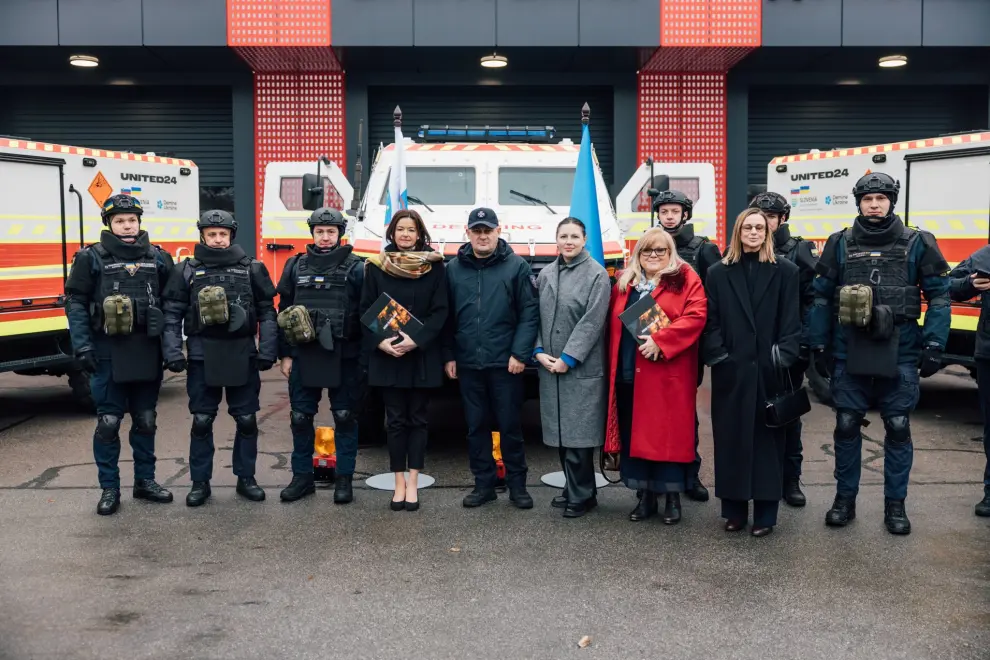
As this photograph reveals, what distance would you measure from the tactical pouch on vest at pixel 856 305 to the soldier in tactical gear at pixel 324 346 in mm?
3026

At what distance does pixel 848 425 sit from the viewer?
19.1 ft

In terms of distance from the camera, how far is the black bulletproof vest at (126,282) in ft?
20.3

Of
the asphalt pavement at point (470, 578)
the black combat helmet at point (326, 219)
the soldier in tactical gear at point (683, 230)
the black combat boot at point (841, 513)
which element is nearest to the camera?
the asphalt pavement at point (470, 578)

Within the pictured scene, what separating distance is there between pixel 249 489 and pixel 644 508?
2.59 m

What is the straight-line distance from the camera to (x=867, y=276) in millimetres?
5738

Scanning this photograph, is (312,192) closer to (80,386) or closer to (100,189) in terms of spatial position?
(100,189)

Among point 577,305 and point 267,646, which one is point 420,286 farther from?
point 267,646

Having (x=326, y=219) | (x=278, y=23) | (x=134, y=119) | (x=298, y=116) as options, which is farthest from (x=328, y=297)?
(x=134, y=119)

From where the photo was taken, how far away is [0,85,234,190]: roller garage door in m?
18.0

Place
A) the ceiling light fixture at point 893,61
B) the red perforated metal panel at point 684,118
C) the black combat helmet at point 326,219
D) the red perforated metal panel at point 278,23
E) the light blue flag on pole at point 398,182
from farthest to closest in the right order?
the red perforated metal panel at point 684,118 → the ceiling light fixture at point 893,61 → the red perforated metal panel at point 278,23 → the light blue flag on pole at point 398,182 → the black combat helmet at point 326,219

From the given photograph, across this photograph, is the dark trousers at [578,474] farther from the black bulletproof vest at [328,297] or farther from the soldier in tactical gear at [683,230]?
the black bulletproof vest at [328,297]

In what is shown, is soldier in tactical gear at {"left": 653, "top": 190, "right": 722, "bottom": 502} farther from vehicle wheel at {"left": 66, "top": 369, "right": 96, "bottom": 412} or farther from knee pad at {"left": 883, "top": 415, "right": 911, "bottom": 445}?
vehicle wheel at {"left": 66, "top": 369, "right": 96, "bottom": 412}

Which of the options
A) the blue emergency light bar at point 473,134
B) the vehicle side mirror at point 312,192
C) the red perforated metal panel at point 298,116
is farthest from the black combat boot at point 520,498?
the red perforated metal panel at point 298,116

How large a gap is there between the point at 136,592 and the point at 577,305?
117 inches
